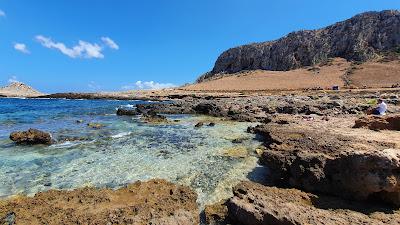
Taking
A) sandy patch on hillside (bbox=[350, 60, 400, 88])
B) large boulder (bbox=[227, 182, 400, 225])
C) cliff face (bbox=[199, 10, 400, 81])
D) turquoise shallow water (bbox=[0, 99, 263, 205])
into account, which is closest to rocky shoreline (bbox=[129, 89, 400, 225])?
large boulder (bbox=[227, 182, 400, 225])

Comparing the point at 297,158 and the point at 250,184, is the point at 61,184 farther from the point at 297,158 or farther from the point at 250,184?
the point at 297,158

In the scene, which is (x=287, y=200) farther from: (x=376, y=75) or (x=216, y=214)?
(x=376, y=75)

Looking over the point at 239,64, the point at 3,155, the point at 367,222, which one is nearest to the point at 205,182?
the point at 367,222

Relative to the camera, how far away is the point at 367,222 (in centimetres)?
704

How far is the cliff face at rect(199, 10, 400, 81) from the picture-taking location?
118500mm

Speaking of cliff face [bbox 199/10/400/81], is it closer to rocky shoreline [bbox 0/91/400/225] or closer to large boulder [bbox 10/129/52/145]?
large boulder [bbox 10/129/52/145]

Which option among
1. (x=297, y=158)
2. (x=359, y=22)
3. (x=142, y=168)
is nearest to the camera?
(x=297, y=158)

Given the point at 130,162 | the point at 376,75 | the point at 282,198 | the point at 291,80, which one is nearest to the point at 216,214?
the point at 282,198

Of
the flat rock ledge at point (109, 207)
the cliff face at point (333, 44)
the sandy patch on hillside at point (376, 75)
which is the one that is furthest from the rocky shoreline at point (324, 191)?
the cliff face at point (333, 44)

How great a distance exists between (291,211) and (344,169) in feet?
7.86

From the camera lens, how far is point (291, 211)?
742 centimetres

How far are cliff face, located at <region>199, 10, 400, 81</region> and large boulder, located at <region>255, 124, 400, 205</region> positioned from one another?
11475 centimetres

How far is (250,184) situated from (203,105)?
93.9 feet

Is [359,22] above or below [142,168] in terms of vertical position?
above
